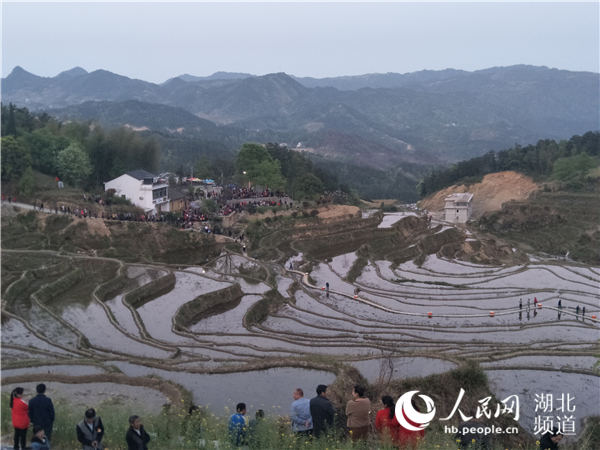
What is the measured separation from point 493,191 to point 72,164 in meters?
59.0

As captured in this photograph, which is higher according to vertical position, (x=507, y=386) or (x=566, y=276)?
(x=566, y=276)

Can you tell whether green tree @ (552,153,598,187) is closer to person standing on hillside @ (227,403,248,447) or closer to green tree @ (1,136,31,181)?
green tree @ (1,136,31,181)

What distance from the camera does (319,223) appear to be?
5853 cm

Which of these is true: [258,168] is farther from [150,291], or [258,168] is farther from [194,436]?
[194,436]

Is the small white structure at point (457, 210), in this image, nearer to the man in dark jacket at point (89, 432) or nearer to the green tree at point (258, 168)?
the green tree at point (258, 168)

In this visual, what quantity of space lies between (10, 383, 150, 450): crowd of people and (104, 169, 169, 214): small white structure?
141ft

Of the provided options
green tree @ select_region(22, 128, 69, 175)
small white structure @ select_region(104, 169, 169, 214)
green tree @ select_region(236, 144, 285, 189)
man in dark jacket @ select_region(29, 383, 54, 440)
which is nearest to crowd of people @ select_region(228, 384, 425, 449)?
man in dark jacket @ select_region(29, 383, 54, 440)

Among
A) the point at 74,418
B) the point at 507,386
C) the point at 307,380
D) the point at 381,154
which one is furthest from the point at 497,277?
the point at 381,154

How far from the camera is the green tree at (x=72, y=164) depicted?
55.7 m

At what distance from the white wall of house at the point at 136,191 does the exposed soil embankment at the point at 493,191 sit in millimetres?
45898

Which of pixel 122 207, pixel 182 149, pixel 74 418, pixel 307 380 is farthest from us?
pixel 182 149

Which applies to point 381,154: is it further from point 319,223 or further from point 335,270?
point 335,270

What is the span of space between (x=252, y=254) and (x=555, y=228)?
35.7 meters

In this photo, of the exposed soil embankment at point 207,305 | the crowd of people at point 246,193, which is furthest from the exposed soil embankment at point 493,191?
the exposed soil embankment at point 207,305
